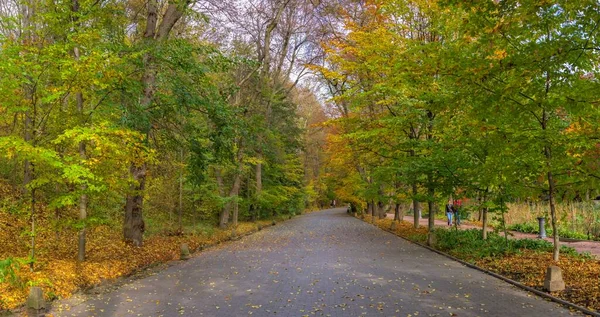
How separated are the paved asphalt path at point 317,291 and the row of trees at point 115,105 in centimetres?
237

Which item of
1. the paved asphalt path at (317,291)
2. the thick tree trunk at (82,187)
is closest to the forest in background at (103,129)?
the thick tree trunk at (82,187)

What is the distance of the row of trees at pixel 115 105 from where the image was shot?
26.7 ft

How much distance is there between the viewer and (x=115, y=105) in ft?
33.7

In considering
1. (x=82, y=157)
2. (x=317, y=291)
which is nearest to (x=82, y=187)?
(x=82, y=157)

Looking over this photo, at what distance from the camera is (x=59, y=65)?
26.9ft

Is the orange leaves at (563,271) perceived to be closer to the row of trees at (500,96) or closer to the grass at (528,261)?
the grass at (528,261)

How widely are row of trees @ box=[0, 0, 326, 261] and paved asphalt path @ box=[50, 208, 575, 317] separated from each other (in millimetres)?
2369

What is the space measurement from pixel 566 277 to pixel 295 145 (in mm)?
26301

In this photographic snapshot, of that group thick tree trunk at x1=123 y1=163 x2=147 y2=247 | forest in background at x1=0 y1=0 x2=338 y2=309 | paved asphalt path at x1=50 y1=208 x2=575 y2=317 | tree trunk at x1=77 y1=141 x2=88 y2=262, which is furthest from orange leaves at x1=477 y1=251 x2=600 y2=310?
thick tree trunk at x1=123 y1=163 x2=147 y2=247

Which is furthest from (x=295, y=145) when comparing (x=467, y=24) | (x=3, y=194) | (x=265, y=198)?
(x=467, y=24)

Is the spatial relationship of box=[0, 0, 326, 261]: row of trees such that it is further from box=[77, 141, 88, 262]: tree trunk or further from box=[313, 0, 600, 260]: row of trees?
box=[313, 0, 600, 260]: row of trees

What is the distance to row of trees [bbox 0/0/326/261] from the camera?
8141 millimetres

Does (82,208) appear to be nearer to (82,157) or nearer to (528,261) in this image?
(82,157)

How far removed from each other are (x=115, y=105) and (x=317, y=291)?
6.83 metres
